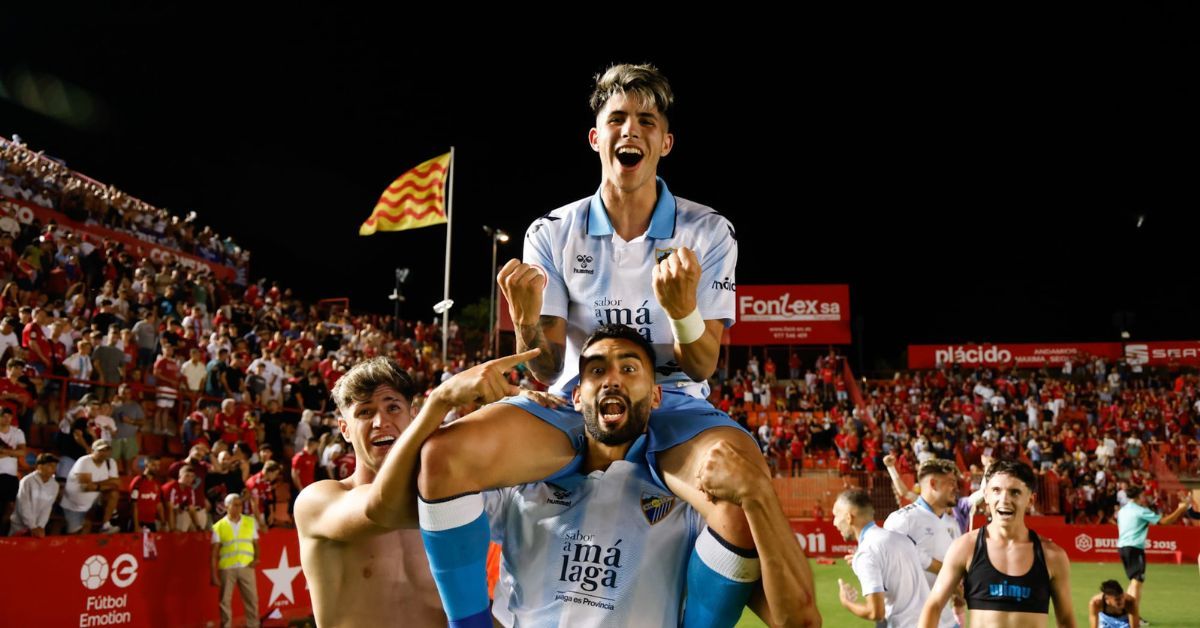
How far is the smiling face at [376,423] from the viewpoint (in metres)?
4.88

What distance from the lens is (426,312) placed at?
82.6 meters

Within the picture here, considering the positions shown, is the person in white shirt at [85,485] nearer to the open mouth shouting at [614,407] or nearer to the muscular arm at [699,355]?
the muscular arm at [699,355]

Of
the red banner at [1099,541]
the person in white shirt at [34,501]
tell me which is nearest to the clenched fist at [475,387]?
the person in white shirt at [34,501]

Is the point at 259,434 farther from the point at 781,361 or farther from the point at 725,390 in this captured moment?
the point at 781,361

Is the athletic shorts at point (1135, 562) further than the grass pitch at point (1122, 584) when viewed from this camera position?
Yes

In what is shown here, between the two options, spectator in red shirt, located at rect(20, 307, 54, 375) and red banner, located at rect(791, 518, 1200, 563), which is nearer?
spectator in red shirt, located at rect(20, 307, 54, 375)

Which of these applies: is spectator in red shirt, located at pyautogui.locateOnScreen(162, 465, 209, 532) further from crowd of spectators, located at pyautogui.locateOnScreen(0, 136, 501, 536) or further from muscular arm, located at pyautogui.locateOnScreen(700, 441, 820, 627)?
muscular arm, located at pyautogui.locateOnScreen(700, 441, 820, 627)

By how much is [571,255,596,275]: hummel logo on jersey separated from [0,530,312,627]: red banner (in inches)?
351

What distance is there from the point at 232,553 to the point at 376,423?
335 inches

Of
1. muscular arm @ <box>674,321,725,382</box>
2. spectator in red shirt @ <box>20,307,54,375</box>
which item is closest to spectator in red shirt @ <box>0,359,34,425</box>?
spectator in red shirt @ <box>20,307,54,375</box>

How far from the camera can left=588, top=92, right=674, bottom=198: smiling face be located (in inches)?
177

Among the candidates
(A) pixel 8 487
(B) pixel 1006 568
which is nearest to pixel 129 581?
(A) pixel 8 487

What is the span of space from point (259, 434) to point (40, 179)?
11.5 meters

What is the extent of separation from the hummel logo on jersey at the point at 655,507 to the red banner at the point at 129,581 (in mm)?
9330
